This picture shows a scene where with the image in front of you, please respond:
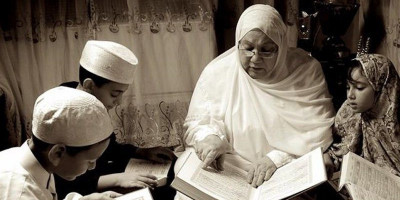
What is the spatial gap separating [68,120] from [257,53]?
1.07 m

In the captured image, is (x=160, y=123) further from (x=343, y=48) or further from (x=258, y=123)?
(x=343, y=48)

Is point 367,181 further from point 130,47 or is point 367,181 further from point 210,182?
point 130,47

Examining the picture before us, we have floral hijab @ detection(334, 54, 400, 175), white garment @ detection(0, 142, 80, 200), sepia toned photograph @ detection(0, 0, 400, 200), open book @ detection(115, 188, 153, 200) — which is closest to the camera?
white garment @ detection(0, 142, 80, 200)

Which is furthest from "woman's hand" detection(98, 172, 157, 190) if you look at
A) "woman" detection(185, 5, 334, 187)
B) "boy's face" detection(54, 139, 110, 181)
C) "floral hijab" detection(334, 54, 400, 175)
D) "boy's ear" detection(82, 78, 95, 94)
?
"floral hijab" detection(334, 54, 400, 175)

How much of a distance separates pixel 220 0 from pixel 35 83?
125 centimetres

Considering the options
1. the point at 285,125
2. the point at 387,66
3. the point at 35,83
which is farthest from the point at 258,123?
the point at 35,83

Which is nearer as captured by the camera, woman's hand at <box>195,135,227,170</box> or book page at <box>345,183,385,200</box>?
book page at <box>345,183,385,200</box>

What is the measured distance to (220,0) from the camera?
3053 mm

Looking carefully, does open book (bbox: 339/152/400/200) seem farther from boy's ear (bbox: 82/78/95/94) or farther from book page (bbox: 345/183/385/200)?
boy's ear (bbox: 82/78/95/94)

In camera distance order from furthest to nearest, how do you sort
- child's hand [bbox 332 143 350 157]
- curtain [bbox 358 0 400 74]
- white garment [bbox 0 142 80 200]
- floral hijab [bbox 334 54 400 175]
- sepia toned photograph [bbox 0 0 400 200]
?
curtain [bbox 358 0 400 74], child's hand [bbox 332 143 350 157], floral hijab [bbox 334 54 400 175], sepia toned photograph [bbox 0 0 400 200], white garment [bbox 0 142 80 200]

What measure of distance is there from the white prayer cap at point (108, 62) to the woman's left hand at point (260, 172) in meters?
0.66

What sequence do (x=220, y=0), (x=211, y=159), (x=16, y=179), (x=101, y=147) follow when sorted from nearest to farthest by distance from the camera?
(x=16, y=179)
(x=101, y=147)
(x=211, y=159)
(x=220, y=0)

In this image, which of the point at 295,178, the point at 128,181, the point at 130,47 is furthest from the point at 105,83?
the point at 130,47

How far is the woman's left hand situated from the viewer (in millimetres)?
1896
